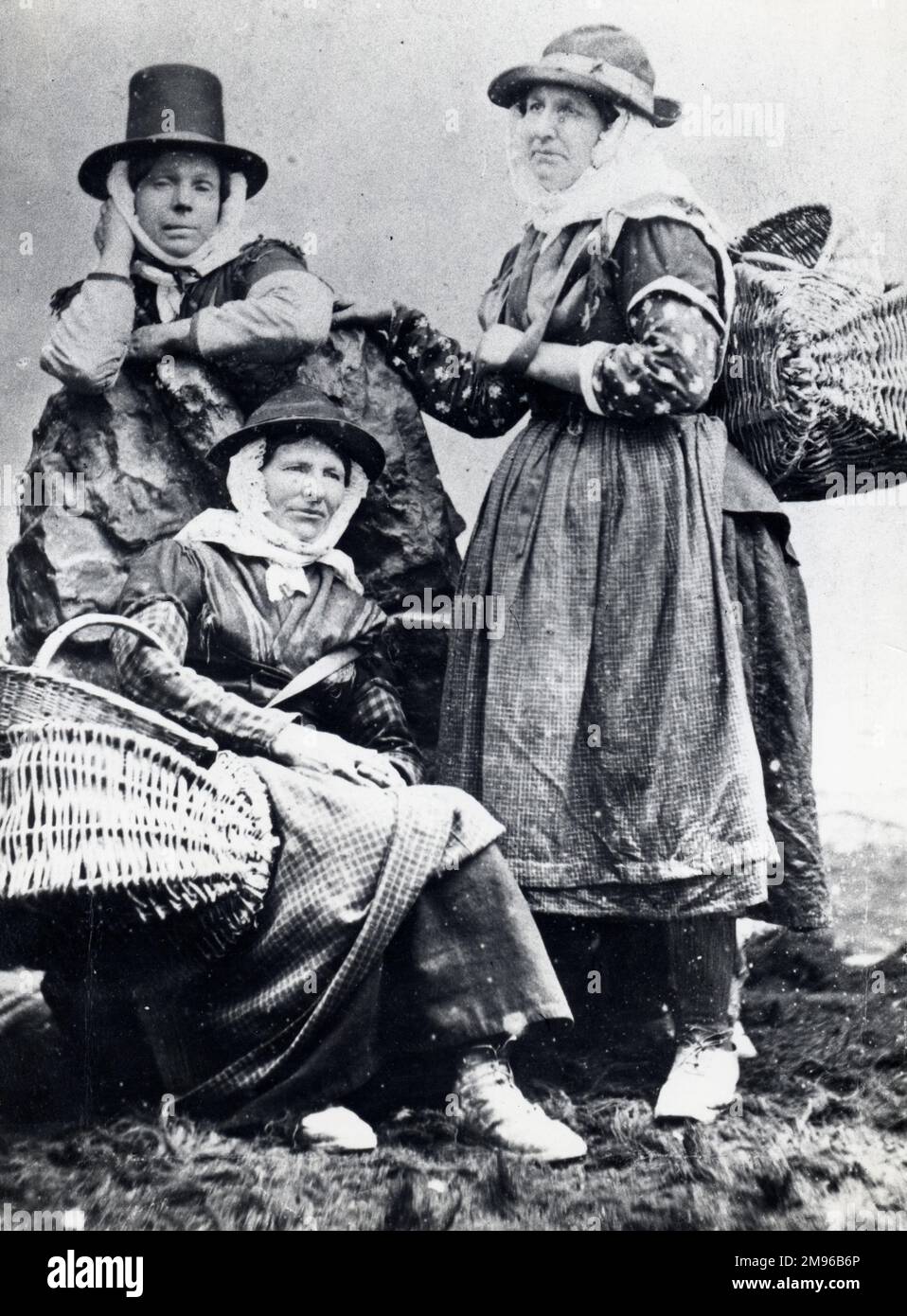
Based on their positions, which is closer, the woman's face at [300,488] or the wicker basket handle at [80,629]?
the wicker basket handle at [80,629]

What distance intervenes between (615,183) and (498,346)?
494 millimetres

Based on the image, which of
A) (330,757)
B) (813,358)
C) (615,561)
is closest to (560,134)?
(813,358)

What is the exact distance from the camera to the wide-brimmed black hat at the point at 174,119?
178 inches

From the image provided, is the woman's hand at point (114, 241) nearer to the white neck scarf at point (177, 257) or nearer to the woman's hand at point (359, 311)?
the white neck scarf at point (177, 257)

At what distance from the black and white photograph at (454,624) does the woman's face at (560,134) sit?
17 millimetres

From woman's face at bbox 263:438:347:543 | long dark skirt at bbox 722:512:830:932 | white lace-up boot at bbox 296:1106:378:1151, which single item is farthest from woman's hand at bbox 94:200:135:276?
white lace-up boot at bbox 296:1106:378:1151

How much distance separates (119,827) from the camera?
12.7 ft

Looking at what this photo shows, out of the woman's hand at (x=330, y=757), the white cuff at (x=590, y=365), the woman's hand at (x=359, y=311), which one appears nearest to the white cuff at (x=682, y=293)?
the white cuff at (x=590, y=365)

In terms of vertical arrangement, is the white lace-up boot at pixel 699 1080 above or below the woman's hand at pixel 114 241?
below

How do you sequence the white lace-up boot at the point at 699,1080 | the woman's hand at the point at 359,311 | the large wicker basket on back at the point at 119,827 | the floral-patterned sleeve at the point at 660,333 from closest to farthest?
the large wicker basket on back at the point at 119,827 < the white lace-up boot at the point at 699,1080 < the floral-patterned sleeve at the point at 660,333 < the woman's hand at the point at 359,311

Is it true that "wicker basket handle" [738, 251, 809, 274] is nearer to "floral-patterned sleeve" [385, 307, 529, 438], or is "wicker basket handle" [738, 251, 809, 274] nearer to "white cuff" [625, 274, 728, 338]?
"white cuff" [625, 274, 728, 338]

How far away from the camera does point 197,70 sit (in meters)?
4.52

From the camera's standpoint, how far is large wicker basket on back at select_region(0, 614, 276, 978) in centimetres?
388

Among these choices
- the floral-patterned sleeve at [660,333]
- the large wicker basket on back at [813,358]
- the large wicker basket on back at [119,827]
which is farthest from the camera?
the large wicker basket on back at [813,358]
